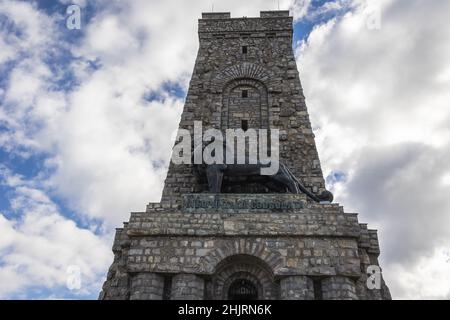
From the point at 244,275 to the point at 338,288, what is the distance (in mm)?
2128

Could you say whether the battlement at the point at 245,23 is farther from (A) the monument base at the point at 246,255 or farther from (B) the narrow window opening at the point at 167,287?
(B) the narrow window opening at the point at 167,287

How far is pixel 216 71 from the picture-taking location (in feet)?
→ 47.9

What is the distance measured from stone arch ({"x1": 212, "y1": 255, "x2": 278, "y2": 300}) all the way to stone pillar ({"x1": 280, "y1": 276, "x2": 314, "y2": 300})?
410 millimetres

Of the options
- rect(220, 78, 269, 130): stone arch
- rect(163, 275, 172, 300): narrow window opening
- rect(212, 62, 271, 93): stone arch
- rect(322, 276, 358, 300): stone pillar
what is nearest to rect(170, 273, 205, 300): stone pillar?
rect(163, 275, 172, 300): narrow window opening

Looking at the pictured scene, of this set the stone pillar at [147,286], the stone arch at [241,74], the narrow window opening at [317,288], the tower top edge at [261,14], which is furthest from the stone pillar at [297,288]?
the tower top edge at [261,14]

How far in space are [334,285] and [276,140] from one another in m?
5.26

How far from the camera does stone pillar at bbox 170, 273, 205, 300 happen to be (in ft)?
27.7

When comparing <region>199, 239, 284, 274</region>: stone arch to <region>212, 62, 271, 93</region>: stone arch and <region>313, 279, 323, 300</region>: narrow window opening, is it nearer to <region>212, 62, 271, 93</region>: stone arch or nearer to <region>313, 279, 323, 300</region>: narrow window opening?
<region>313, 279, 323, 300</region>: narrow window opening

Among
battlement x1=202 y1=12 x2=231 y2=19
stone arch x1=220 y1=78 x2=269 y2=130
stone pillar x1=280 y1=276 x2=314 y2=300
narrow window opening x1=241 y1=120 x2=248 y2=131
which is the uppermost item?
→ battlement x1=202 y1=12 x2=231 y2=19

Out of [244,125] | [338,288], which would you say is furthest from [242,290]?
[244,125]

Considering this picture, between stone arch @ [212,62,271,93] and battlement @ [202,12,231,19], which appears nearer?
stone arch @ [212,62,271,93]
